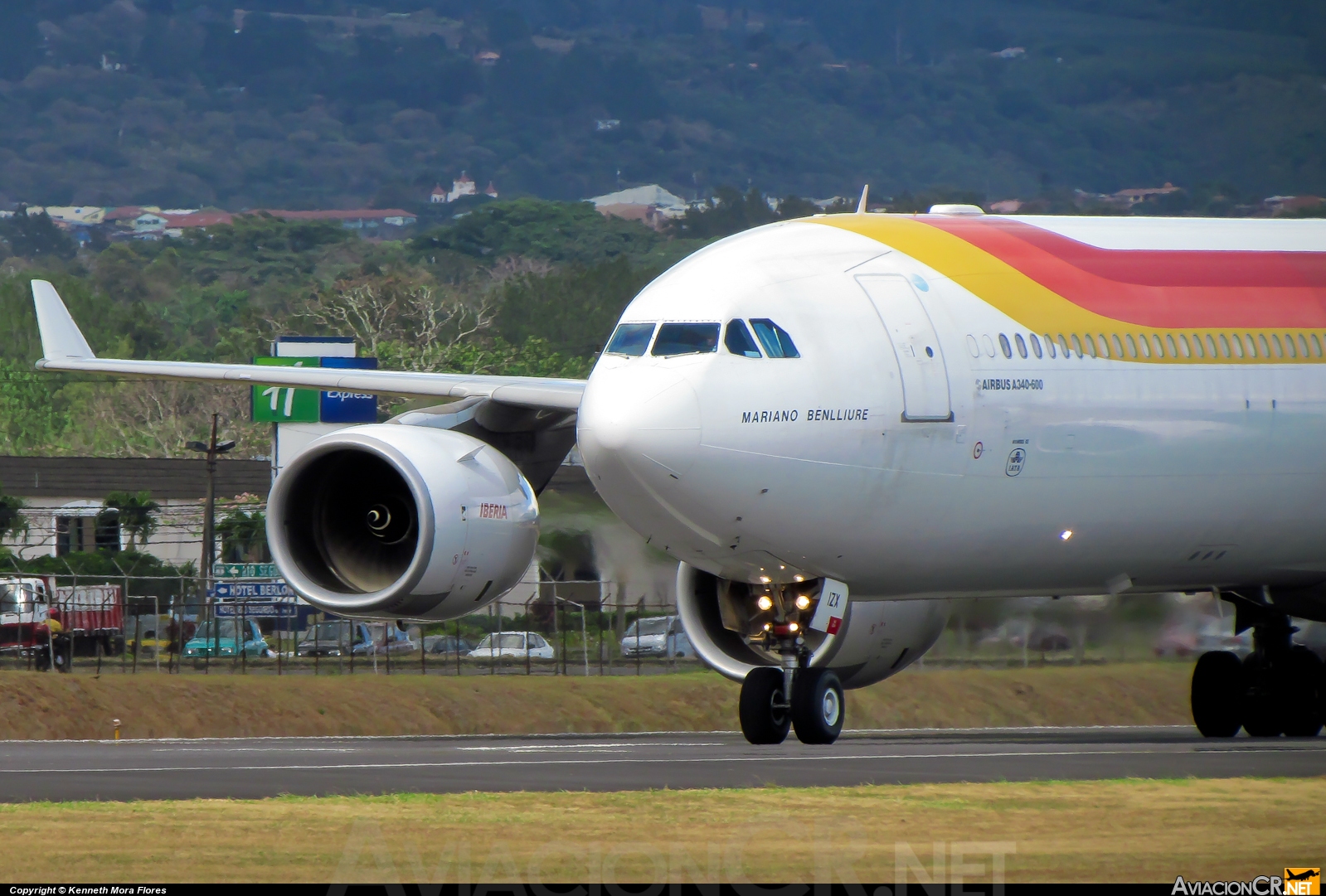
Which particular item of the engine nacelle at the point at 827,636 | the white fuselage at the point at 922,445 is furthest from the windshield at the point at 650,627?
the white fuselage at the point at 922,445

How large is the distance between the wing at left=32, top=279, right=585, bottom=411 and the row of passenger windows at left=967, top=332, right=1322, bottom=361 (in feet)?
13.2

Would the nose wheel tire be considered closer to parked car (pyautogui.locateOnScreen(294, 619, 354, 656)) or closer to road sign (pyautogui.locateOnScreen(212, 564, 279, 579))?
parked car (pyautogui.locateOnScreen(294, 619, 354, 656))

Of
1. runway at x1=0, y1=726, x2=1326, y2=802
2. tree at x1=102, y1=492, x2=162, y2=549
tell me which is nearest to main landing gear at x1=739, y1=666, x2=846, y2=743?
runway at x1=0, y1=726, x2=1326, y2=802

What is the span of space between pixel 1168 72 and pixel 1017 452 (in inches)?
7054

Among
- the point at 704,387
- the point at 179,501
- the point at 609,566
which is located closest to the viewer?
the point at 704,387

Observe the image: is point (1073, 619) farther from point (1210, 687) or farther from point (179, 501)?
point (179, 501)

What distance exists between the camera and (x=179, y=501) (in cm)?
7219

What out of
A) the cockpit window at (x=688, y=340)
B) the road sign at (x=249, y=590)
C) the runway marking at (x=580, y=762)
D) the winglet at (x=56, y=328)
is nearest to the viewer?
the runway marking at (x=580, y=762)

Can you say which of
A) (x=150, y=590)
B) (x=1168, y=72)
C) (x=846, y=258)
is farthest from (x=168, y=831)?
(x=1168, y=72)

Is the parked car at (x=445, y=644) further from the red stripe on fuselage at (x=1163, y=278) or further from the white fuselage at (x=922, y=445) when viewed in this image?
the white fuselage at (x=922, y=445)

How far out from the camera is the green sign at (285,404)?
54938 millimetres

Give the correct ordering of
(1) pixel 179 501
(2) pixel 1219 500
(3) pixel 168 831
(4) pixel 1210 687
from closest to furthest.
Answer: (3) pixel 168 831
(2) pixel 1219 500
(4) pixel 1210 687
(1) pixel 179 501

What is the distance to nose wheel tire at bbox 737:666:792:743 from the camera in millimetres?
17219

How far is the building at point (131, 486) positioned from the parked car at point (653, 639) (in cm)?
3265
